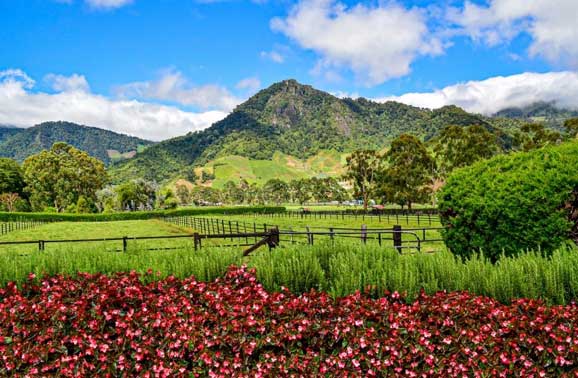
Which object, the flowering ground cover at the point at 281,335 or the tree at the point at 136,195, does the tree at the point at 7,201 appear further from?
the flowering ground cover at the point at 281,335

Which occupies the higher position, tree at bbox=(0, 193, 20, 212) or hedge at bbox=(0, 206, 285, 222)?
tree at bbox=(0, 193, 20, 212)

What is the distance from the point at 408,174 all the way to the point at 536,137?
15.8 m

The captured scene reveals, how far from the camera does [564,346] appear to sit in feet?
10.7

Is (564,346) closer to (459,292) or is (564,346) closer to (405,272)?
(459,292)

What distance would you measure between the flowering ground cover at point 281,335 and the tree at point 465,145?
4886 centimetres

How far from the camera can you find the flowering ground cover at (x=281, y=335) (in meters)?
3.38

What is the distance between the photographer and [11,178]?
75.2 meters

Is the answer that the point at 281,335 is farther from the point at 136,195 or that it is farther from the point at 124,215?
the point at 136,195

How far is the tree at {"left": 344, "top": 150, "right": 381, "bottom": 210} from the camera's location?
6241 centimetres

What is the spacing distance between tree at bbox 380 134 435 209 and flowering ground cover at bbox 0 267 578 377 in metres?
52.9

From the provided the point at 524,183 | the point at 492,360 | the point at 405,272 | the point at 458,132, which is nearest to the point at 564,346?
the point at 492,360

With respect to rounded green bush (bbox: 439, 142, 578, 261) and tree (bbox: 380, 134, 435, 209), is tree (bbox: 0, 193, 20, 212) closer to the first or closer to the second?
tree (bbox: 380, 134, 435, 209)

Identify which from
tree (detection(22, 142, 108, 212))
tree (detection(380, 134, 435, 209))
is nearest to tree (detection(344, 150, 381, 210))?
tree (detection(380, 134, 435, 209))

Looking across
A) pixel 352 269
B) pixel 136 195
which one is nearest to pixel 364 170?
pixel 136 195
